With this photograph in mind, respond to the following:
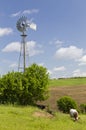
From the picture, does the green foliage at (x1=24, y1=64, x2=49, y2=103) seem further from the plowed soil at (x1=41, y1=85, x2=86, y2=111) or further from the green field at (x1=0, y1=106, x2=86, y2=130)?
the green field at (x1=0, y1=106, x2=86, y2=130)

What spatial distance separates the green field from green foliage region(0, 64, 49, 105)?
18.1m

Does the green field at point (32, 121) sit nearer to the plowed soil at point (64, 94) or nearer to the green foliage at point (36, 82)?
the green foliage at point (36, 82)

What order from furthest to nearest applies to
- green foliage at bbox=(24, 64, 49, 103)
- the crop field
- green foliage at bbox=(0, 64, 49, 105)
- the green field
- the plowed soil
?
the crop field, the plowed soil, green foliage at bbox=(24, 64, 49, 103), green foliage at bbox=(0, 64, 49, 105), the green field

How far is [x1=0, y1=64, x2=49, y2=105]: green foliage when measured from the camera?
54.7 meters

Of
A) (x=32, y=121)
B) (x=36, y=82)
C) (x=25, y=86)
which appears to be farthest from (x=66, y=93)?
(x=32, y=121)

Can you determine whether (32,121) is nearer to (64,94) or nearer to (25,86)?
(25,86)

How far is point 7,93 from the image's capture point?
55.1 metres

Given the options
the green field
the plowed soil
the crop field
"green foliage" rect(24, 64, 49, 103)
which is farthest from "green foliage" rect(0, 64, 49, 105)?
the green field

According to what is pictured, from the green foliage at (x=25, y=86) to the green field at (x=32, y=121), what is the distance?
18.1 metres

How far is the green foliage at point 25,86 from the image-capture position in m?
54.7

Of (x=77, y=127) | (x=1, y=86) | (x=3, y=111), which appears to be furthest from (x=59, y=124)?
(x=1, y=86)

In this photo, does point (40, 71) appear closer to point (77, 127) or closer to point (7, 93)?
point (7, 93)

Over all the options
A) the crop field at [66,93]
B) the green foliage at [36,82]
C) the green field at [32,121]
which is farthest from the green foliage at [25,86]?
the green field at [32,121]

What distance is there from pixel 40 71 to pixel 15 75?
431 centimetres
